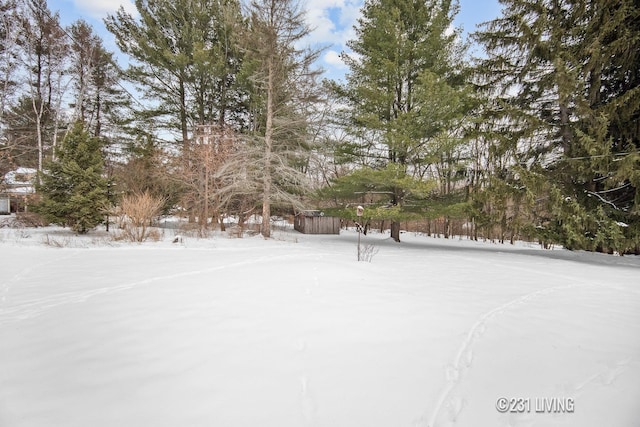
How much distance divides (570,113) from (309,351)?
40.0 ft

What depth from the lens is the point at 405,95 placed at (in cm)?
1180

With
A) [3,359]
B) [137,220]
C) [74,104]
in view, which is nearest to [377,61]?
[137,220]

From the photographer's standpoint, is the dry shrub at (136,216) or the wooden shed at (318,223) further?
the wooden shed at (318,223)

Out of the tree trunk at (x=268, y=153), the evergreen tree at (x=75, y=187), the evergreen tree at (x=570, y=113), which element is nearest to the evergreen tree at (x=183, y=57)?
the tree trunk at (x=268, y=153)

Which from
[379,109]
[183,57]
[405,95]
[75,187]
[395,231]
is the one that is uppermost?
[183,57]

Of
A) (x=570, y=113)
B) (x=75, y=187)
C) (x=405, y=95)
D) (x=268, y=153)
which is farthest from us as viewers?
(x=405, y=95)

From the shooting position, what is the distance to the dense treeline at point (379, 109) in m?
8.66

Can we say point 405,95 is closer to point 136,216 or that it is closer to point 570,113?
point 570,113

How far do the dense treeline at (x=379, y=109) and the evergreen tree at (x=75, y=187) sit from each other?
0.09 meters

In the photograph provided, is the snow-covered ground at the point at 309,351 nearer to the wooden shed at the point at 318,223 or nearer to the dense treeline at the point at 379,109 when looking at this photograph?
the dense treeline at the point at 379,109

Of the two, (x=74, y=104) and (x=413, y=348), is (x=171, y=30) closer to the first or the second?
(x=74, y=104)

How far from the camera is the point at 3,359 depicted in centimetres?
239

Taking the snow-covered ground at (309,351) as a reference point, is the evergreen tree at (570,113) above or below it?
above

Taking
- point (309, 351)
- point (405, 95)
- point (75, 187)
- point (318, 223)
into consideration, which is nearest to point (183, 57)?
point (75, 187)
